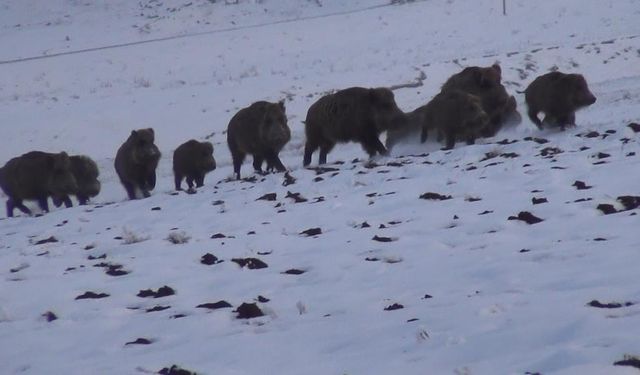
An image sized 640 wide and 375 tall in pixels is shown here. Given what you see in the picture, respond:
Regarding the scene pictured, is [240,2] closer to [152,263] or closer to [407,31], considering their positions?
[407,31]

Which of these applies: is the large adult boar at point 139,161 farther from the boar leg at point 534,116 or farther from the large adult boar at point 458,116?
the boar leg at point 534,116

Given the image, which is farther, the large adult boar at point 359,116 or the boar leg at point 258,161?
the boar leg at point 258,161

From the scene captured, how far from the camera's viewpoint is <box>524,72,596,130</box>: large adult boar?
47.5ft

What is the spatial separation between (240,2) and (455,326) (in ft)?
187

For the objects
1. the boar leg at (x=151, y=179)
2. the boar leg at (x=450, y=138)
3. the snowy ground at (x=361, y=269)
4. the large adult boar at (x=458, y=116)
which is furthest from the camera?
the boar leg at (x=151, y=179)

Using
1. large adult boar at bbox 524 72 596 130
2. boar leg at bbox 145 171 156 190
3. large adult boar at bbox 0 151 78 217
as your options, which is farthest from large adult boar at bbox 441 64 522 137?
large adult boar at bbox 0 151 78 217

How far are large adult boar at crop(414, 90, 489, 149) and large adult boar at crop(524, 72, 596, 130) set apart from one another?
1205 mm

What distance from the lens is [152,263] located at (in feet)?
24.5

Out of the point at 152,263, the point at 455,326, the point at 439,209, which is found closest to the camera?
the point at 455,326

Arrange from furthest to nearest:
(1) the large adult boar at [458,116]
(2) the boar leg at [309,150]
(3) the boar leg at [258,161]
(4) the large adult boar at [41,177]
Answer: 1. (2) the boar leg at [309,150]
2. (3) the boar leg at [258,161]
3. (4) the large adult boar at [41,177]
4. (1) the large adult boar at [458,116]

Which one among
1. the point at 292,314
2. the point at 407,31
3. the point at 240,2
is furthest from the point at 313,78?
the point at 240,2

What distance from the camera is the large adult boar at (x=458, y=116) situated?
14133 mm

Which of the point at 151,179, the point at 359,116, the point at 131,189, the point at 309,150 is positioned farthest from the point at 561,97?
the point at 131,189

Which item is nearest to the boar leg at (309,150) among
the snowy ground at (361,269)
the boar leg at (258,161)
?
the boar leg at (258,161)
